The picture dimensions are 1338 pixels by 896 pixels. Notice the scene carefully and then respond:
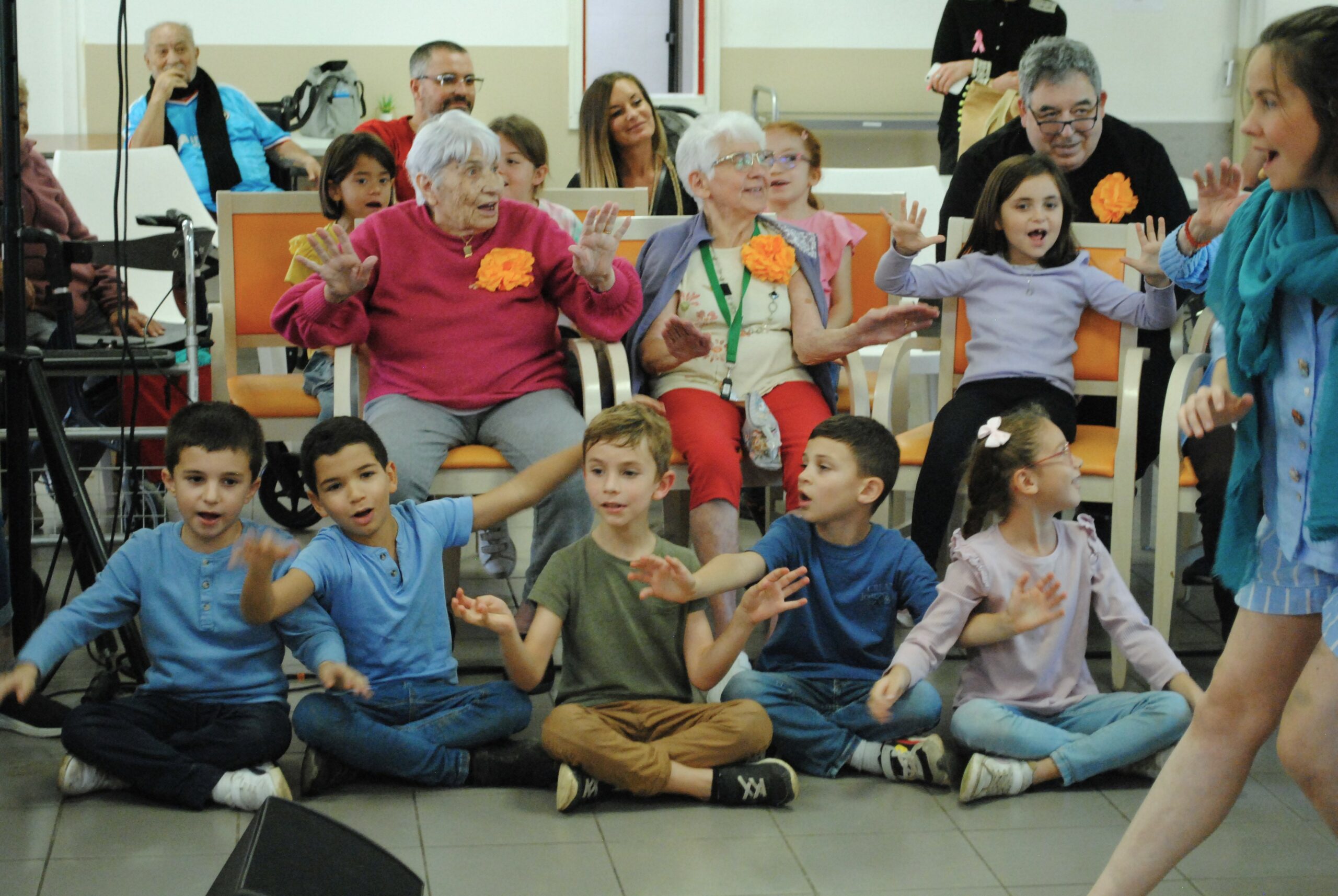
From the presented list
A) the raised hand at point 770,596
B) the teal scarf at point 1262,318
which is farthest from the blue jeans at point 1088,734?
the teal scarf at point 1262,318

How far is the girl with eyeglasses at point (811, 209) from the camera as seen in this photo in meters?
3.56

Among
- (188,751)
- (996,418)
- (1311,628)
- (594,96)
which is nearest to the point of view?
(1311,628)

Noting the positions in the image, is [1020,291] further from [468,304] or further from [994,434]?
[468,304]

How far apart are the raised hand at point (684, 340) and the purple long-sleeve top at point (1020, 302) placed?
50cm

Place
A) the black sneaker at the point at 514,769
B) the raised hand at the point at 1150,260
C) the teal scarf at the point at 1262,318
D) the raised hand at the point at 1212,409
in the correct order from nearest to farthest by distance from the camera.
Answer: the teal scarf at the point at 1262,318, the raised hand at the point at 1212,409, the black sneaker at the point at 514,769, the raised hand at the point at 1150,260

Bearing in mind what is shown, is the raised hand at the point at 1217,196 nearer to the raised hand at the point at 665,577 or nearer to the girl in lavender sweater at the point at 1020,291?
the girl in lavender sweater at the point at 1020,291

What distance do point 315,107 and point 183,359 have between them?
3.80 metres

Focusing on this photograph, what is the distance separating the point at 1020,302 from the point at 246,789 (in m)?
2.00

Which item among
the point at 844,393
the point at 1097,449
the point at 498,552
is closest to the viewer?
the point at 1097,449

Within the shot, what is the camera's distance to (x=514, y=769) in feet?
8.55

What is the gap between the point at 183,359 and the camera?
4.03 m

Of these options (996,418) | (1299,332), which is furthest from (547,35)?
(1299,332)

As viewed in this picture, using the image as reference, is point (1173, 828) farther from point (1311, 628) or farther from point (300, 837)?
point (300, 837)

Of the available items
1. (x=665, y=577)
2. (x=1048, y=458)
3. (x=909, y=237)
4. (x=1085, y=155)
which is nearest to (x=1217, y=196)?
(x=1048, y=458)
